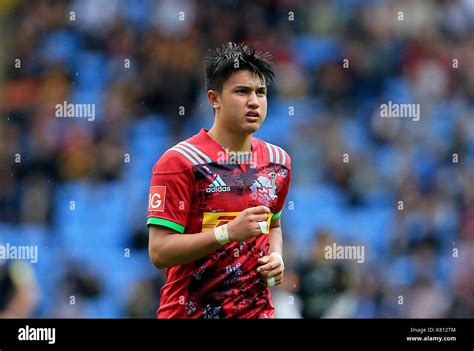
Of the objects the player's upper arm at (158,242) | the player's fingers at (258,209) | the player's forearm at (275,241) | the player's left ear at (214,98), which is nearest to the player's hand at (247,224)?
the player's fingers at (258,209)

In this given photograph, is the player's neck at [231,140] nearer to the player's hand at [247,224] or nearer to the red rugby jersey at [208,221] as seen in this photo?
the red rugby jersey at [208,221]

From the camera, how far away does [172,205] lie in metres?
4.80

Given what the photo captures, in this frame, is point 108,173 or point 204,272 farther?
point 108,173

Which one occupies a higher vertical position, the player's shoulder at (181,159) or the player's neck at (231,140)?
the player's neck at (231,140)

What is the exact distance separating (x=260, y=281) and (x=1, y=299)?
365cm

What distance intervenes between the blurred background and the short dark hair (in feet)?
9.50

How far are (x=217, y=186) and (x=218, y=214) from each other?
0.14m

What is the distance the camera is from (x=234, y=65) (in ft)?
16.4

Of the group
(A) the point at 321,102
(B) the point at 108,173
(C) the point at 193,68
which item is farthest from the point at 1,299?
(A) the point at 321,102

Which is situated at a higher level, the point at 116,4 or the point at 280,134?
the point at 116,4

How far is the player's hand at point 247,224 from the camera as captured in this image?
4.56m

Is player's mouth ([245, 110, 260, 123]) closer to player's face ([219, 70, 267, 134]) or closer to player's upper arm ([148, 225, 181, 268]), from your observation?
player's face ([219, 70, 267, 134])
